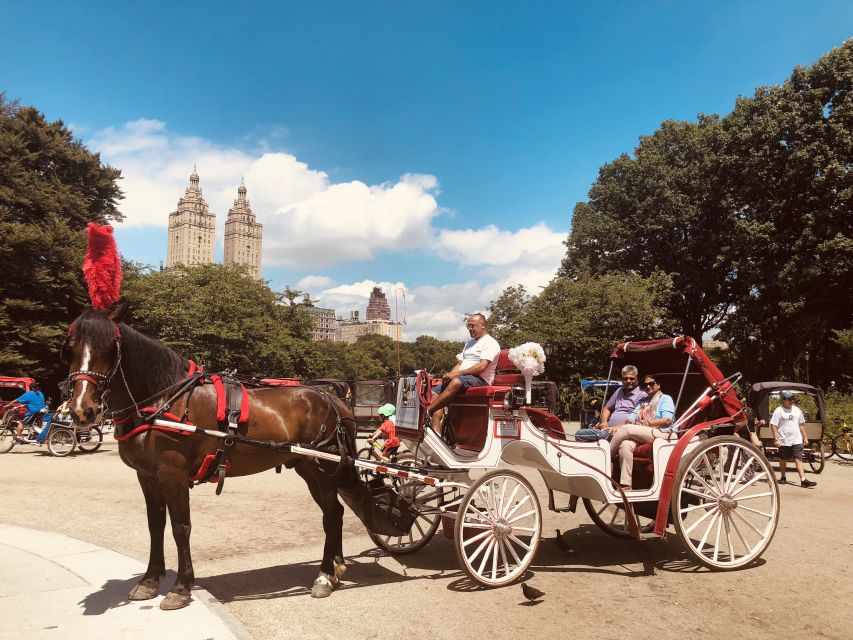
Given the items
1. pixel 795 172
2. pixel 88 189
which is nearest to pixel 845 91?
pixel 795 172

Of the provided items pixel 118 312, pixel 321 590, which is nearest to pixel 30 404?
pixel 118 312

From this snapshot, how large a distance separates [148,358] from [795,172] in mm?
28250

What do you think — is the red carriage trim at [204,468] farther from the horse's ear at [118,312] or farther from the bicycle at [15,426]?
the bicycle at [15,426]

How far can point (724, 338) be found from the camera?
33625mm

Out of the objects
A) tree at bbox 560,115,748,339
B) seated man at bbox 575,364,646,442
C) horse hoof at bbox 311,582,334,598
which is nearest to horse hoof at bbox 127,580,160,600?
horse hoof at bbox 311,582,334,598

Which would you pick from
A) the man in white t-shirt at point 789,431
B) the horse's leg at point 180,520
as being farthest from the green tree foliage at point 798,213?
the horse's leg at point 180,520

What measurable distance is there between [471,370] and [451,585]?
7.00 ft

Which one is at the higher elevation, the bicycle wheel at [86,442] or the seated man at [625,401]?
the seated man at [625,401]

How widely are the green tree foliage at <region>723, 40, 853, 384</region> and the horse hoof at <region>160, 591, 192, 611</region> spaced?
26444 millimetres

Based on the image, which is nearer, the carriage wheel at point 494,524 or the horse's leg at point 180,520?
the horse's leg at point 180,520

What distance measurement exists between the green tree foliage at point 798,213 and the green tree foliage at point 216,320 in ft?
90.2

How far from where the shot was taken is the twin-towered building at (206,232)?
170625 mm

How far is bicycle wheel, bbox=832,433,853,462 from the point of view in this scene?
17.7 meters

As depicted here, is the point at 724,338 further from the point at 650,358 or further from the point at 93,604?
the point at 93,604
